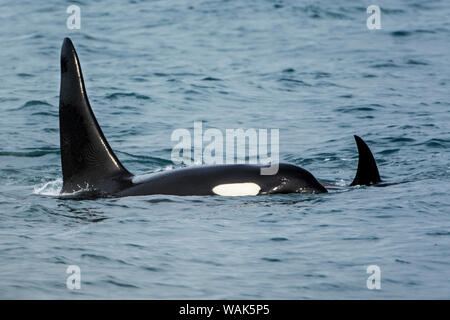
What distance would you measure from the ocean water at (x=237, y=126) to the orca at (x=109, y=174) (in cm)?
16

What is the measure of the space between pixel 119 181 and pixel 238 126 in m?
6.42

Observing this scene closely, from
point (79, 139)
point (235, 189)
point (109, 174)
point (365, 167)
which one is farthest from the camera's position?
point (365, 167)

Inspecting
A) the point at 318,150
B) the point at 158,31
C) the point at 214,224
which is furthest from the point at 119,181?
the point at 158,31

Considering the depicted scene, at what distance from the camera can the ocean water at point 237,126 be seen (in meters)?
7.50

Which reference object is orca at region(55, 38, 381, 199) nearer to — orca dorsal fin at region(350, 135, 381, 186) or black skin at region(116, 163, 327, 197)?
black skin at region(116, 163, 327, 197)

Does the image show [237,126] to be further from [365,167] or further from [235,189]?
[235,189]

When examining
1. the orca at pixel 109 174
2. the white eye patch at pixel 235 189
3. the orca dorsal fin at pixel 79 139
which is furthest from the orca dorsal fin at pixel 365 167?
the orca dorsal fin at pixel 79 139

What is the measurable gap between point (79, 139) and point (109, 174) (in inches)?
22.2

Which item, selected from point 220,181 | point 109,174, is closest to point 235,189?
point 220,181

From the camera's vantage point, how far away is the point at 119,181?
1012cm

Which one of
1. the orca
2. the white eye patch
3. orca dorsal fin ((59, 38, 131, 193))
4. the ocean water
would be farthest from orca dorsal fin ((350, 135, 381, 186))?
orca dorsal fin ((59, 38, 131, 193))

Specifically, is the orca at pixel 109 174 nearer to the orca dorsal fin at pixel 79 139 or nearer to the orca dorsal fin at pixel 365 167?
the orca dorsal fin at pixel 79 139

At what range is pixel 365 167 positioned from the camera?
10734mm
